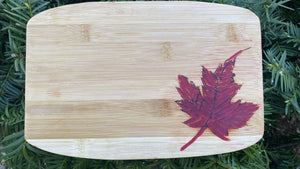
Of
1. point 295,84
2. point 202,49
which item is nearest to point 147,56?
point 202,49

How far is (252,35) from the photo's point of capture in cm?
65

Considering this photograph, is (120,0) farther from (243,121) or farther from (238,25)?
(243,121)

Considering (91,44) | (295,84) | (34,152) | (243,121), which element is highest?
(91,44)

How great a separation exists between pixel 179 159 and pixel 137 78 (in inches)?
13.5

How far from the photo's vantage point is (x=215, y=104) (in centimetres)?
62

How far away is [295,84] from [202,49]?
314 mm

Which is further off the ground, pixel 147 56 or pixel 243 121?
pixel 147 56

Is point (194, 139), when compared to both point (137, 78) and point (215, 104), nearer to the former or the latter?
point (215, 104)

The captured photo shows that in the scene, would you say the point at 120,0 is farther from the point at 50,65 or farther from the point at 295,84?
the point at 295,84

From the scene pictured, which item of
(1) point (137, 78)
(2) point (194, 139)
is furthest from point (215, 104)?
(1) point (137, 78)

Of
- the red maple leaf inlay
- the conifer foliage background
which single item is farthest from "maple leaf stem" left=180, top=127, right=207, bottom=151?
the conifer foliage background

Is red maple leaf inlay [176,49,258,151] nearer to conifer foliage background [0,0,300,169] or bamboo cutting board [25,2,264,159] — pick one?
bamboo cutting board [25,2,264,159]

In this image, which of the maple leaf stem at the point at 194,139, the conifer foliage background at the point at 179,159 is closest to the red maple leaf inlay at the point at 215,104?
the maple leaf stem at the point at 194,139

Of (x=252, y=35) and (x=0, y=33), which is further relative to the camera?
(x=0, y=33)
